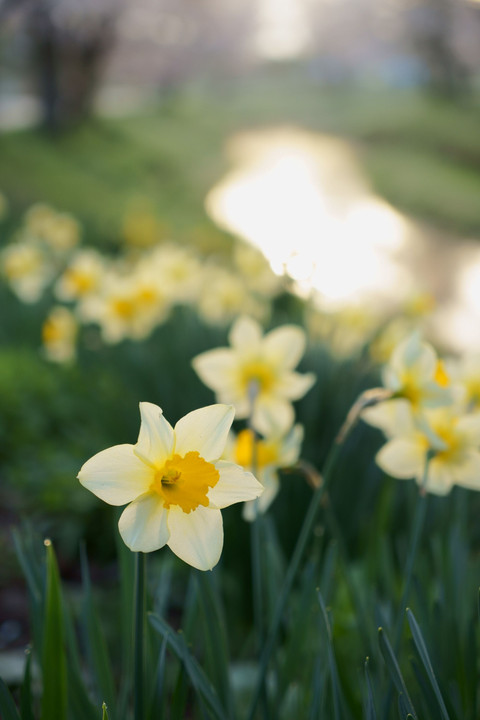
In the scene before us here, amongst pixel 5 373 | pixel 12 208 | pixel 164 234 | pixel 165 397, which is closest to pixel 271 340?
pixel 165 397

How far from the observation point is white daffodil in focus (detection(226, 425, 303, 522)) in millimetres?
745

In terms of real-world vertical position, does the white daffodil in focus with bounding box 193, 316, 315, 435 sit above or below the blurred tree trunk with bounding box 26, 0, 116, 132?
above

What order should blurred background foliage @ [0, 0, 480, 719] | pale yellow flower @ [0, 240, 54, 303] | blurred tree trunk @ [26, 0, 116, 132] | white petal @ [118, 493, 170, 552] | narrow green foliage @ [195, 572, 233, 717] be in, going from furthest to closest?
blurred tree trunk @ [26, 0, 116, 132], pale yellow flower @ [0, 240, 54, 303], blurred background foliage @ [0, 0, 480, 719], narrow green foliage @ [195, 572, 233, 717], white petal @ [118, 493, 170, 552]

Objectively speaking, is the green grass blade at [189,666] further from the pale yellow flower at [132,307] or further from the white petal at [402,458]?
the pale yellow flower at [132,307]

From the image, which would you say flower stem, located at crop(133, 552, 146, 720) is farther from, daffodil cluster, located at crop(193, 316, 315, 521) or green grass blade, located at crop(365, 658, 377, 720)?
daffodil cluster, located at crop(193, 316, 315, 521)

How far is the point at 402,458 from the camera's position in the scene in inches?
28.9

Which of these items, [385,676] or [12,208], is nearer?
[385,676]

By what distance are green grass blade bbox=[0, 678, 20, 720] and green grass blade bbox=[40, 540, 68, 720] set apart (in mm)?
25

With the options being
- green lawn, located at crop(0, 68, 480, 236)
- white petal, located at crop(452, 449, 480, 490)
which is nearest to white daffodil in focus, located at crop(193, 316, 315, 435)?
white petal, located at crop(452, 449, 480, 490)

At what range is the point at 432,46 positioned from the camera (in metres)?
12.2

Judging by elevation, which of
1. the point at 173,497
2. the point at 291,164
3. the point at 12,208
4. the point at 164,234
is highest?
the point at 173,497

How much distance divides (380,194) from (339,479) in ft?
29.7

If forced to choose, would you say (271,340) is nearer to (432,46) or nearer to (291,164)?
(291,164)

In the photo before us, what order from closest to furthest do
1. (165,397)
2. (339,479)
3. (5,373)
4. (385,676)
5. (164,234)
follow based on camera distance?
(385,676) < (339,479) < (165,397) < (5,373) < (164,234)
